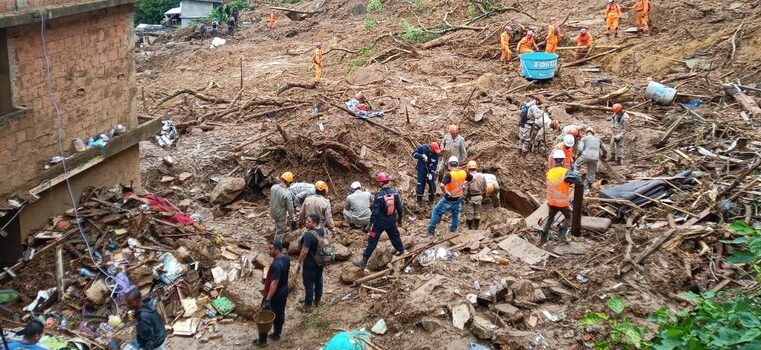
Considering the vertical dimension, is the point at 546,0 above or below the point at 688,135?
above

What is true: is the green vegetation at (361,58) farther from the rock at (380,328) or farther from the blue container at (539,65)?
the rock at (380,328)

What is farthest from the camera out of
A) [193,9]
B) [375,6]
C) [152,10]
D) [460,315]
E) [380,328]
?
[152,10]

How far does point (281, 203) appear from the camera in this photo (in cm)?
1062

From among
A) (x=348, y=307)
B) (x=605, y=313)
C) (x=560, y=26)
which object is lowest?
(x=348, y=307)

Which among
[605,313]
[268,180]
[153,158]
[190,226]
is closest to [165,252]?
[190,226]

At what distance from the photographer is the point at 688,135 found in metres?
14.0

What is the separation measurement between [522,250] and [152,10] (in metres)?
43.5

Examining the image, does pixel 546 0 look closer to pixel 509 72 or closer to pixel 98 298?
pixel 509 72

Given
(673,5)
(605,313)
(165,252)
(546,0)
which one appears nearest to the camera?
(605,313)

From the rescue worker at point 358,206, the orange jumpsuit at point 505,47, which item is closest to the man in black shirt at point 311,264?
the rescue worker at point 358,206

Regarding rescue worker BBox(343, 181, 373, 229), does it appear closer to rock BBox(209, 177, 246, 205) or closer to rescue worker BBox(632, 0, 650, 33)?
rock BBox(209, 177, 246, 205)

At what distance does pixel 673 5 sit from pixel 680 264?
1545 cm

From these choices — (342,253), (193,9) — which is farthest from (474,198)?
(193,9)

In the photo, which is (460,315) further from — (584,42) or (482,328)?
(584,42)
